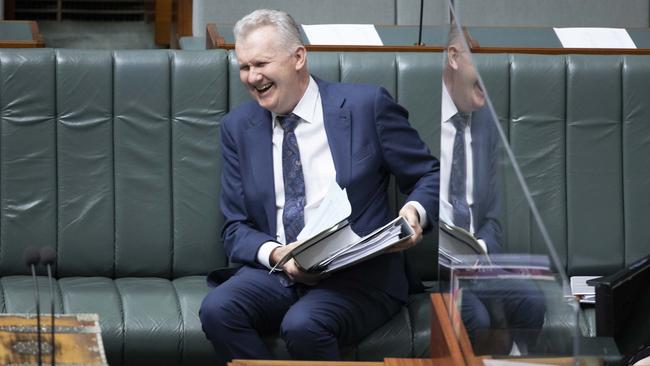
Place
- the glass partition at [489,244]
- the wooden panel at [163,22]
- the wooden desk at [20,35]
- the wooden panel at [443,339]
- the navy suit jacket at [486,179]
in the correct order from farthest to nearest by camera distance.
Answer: the wooden panel at [163,22], the wooden desk at [20,35], the wooden panel at [443,339], the navy suit jacket at [486,179], the glass partition at [489,244]

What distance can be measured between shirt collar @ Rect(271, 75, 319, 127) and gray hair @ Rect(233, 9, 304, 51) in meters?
0.12

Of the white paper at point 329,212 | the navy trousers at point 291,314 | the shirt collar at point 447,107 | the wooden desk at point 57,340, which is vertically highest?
the shirt collar at point 447,107

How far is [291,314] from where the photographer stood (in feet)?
9.80

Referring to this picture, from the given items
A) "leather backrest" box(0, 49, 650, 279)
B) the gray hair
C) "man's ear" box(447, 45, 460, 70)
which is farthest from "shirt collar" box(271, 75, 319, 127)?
"man's ear" box(447, 45, 460, 70)

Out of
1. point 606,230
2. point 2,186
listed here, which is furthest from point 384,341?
point 2,186

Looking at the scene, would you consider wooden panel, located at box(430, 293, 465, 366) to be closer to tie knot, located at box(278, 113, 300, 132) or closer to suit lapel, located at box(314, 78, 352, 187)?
suit lapel, located at box(314, 78, 352, 187)

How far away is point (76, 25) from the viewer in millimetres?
6496

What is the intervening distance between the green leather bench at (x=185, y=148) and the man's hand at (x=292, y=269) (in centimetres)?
39

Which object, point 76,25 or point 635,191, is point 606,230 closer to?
point 635,191

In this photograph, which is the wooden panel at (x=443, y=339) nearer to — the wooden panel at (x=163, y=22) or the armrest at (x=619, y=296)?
the armrest at (x=619, y=296)

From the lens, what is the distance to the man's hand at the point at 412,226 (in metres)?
3.00

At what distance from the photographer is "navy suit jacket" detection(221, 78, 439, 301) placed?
321 centimetres

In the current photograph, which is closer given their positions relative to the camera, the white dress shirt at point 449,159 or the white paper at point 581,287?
the white dress shirt at point 449,159

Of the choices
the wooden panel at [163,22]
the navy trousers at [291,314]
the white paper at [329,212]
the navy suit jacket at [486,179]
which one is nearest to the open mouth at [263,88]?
the white paper at [329,212]
